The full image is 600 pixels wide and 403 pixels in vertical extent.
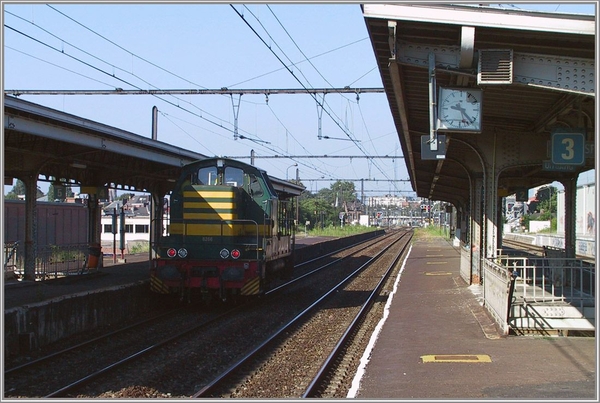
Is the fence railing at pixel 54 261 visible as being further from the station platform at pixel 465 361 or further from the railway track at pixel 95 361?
the station platform at pixel 465 361

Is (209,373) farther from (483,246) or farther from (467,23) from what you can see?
(483,246)

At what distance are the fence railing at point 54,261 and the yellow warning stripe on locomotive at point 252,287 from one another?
22.4ft

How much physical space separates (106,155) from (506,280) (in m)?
13.0

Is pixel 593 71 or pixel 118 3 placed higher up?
pixel 118 3

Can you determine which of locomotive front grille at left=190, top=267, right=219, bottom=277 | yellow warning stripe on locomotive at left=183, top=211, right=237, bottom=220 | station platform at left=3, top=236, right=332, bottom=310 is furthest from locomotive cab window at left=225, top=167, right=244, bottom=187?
station platform at left=3, top=236, right=332, bottom=310

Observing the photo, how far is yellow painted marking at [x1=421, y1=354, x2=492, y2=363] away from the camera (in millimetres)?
9789

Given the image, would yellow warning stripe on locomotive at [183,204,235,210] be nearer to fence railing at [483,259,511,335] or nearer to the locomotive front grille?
the locomotive front grille

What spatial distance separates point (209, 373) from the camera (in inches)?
380

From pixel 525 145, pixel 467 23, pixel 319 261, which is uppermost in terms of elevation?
pixel 467 23

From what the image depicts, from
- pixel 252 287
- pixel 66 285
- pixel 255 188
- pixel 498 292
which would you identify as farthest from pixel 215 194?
pixel 498 292

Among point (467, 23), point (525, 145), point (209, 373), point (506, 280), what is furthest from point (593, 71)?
point (209, 373)

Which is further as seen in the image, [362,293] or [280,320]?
[362,293]

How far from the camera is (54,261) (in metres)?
19.6

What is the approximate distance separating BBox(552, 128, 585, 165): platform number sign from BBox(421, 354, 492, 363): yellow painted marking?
4507mm
